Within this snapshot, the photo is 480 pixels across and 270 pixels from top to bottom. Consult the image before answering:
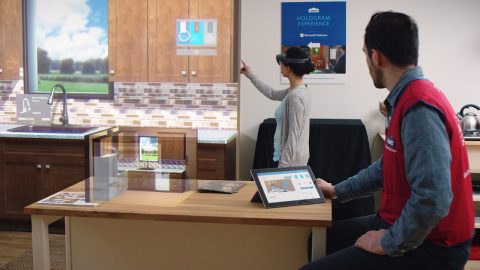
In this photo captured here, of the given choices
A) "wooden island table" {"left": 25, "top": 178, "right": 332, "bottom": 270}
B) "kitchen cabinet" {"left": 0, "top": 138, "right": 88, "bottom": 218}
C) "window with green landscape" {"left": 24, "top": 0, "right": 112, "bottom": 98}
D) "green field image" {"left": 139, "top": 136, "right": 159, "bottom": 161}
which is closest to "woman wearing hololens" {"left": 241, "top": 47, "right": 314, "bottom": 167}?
"wooden island table" {"left": 25, "top": 178, "right": 332, "bottom": 270}

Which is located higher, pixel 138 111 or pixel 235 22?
pixel 235 22

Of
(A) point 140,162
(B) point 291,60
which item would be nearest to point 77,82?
(B) point 291,60

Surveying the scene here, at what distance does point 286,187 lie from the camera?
2.38 meters

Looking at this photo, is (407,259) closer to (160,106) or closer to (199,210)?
(199,210)

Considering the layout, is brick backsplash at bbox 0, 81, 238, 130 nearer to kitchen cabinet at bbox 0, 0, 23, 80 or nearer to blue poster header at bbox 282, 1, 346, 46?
kitchen cabinet at bbox 0, 0, 23, 80

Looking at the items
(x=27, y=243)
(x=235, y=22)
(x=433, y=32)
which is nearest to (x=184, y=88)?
(x=235, y=22)

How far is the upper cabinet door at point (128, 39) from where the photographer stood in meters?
4.82

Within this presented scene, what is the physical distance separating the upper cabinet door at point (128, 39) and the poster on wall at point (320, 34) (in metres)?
1.22

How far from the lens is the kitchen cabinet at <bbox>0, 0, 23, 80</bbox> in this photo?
502 cm

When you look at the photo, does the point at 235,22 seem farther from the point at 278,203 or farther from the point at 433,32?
the point at 278,203

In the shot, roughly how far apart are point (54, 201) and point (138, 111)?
2.91m

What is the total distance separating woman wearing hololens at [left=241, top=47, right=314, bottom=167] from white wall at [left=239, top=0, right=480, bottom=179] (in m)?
1.01

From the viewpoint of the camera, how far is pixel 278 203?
230cm

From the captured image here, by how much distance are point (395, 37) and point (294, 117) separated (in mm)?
1659
